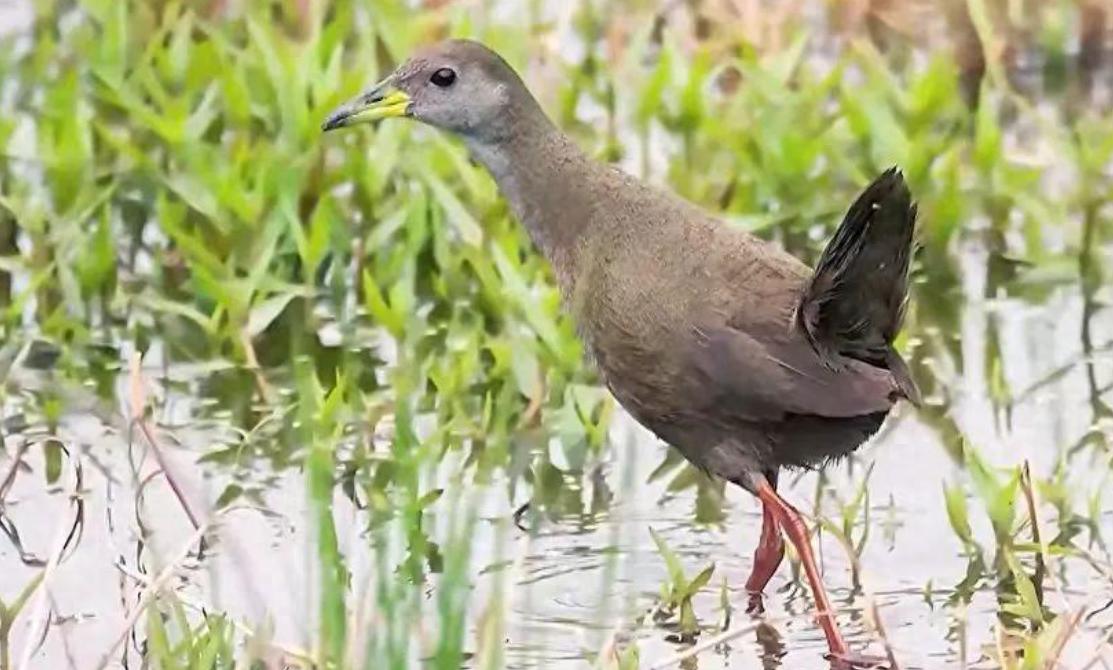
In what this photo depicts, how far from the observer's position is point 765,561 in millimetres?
4852

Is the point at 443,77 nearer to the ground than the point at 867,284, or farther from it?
farther from it

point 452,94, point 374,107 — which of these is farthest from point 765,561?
point 374,107

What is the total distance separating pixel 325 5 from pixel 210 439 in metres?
2.26

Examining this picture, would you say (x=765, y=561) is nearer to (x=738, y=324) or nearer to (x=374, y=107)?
(x=738, y=324)

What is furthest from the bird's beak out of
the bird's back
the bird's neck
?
the bird's back

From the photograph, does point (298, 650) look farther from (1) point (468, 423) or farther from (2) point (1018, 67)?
(2) point (1018, 67)

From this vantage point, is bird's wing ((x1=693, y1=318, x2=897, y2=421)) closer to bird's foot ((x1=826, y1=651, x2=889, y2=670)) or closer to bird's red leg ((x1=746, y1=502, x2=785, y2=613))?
bird's red leg ((x1=746, y1=502, x2=785, y2=613))

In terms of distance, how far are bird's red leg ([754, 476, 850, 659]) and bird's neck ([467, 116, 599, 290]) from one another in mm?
507

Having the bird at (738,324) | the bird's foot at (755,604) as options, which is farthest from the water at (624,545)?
the bird at (738,324)

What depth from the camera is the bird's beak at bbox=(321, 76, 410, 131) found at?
5344 millimetres

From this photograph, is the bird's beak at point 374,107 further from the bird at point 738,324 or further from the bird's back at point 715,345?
the bird's back at point 715,345

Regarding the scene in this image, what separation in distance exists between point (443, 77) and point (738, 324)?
906 mm

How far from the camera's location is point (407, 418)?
144 inches

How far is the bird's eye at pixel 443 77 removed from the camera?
5.27 metres
